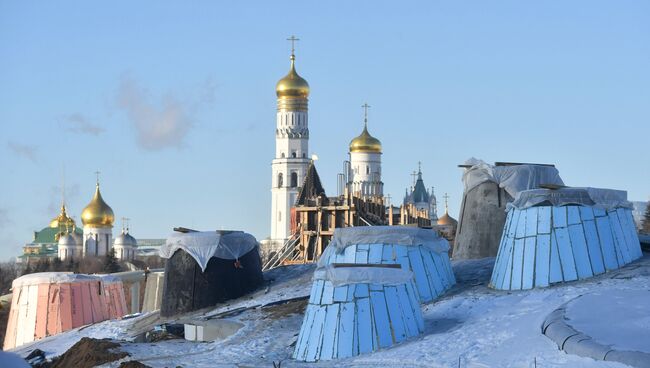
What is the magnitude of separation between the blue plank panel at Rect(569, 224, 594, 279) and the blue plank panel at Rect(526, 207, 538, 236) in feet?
2.40

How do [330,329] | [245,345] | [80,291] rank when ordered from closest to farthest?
[330,329]
[245,345]
[80,291]

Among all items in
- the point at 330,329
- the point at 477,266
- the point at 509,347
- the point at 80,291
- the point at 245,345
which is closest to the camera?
the point at 509,347

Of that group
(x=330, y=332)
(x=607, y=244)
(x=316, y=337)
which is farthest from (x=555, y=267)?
(x=316, y=337)

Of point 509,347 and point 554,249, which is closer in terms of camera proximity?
point 509,347

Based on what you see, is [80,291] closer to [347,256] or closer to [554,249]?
[347,256]

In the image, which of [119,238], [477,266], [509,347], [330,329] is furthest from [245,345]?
[119,238]

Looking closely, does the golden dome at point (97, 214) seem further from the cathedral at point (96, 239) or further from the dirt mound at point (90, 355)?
the dirt mound at point (90, 355)

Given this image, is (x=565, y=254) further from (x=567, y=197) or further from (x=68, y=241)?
(x=68, y=241)

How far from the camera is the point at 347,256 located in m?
28.4

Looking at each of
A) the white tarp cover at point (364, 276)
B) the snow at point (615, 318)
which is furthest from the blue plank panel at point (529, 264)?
the white tarp cover at point (364, 276)

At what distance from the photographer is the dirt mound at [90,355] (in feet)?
81.9

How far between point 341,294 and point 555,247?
5.48 meters

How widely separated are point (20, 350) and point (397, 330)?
13483mm

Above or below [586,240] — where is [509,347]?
below
